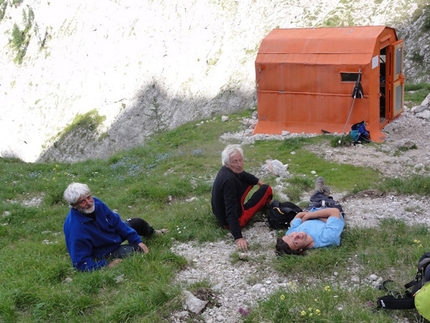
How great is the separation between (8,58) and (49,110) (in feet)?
56.8

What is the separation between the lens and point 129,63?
176 ft

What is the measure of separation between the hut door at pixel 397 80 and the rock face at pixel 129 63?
40.5 ft

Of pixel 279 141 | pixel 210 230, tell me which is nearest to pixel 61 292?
pixel 210 230

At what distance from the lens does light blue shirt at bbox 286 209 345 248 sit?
23.5 feet

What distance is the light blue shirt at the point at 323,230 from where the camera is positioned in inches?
282

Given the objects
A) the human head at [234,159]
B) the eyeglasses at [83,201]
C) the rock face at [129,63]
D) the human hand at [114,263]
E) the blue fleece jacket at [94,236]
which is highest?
the eyeglasses at [83,201]

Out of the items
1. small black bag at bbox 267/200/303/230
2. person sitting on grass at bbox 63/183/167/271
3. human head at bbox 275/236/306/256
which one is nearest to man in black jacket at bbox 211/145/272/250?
small black bag at bbox 267/200/303/230

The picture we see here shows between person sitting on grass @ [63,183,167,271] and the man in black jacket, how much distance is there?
1.45 metres

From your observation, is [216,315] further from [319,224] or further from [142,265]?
[319,224]

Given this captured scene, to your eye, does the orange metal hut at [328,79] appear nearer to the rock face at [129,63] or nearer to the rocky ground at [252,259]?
the rocky ground at [252,259]

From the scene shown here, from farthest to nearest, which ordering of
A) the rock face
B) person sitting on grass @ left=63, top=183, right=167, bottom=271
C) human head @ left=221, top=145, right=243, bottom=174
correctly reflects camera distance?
the rock face → human head @ left=221, top=145, right=243, bottom=174 → person sitting on grass @ left=63, top=183, right=167, bottom=271

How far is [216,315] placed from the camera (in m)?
5.63

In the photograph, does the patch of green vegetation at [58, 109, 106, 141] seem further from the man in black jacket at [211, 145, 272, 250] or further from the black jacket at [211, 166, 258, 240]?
the black jacket at [211, 166, 258, 240]

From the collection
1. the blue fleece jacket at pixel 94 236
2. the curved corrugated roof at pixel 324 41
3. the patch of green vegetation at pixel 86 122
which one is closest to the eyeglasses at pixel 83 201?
the blue fleece jacket at pixel 94 236
